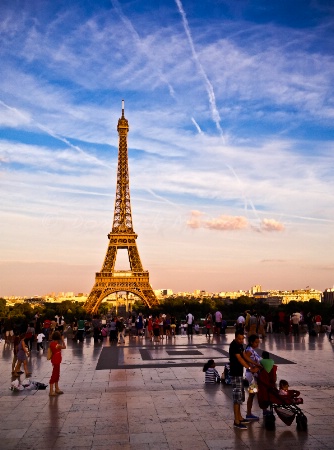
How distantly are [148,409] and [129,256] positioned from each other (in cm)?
7716

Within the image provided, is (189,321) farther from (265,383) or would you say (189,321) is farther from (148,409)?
(265,383)

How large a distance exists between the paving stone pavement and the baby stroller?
0.22 meters

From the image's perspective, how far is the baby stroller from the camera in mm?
10297

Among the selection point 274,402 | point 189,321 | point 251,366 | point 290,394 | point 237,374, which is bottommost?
point 274,402

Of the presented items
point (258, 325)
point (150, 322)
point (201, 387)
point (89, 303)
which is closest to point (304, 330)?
point (258, 325)

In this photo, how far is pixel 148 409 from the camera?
12.0 meters

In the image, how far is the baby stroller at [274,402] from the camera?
10297 mm

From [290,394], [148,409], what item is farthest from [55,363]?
[290,394]

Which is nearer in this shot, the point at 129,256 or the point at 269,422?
the point at 269,422

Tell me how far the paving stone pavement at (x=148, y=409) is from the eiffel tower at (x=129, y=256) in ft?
212

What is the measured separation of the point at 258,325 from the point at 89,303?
57.4 metres

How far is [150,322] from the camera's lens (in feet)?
107

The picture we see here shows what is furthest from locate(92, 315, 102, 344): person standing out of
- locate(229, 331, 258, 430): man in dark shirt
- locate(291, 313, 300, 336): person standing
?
locate(229, 331, 258, 430): man in dark shirt

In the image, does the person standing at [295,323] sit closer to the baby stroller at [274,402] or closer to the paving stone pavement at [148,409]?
the paving stone pavement at [148,409]
